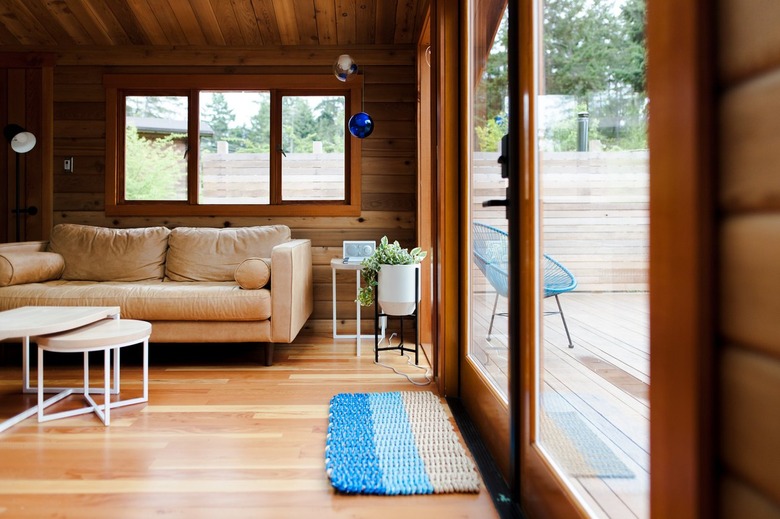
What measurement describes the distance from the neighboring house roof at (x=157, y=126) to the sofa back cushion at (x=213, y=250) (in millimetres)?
851

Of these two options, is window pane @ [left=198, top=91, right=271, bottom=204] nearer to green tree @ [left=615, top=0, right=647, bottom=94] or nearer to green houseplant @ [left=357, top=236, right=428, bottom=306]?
green houseplant @ [left=357, top=236, right=428, bottom=306]

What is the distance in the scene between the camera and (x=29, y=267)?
3047mm

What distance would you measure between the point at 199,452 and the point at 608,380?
1372mm

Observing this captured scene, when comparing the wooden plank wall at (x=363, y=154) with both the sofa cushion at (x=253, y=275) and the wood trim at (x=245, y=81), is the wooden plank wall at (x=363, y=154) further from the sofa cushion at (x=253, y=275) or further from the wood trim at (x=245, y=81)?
the sofa cushion at (x=253, y=275)

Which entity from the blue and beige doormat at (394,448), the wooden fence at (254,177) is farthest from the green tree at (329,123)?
the blue and beige doormat at (394,448)

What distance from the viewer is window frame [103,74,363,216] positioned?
150 inches

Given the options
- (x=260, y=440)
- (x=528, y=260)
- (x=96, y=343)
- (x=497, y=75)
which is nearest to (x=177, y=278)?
(x=96, y=343)

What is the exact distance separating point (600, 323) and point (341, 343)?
264 centimetres

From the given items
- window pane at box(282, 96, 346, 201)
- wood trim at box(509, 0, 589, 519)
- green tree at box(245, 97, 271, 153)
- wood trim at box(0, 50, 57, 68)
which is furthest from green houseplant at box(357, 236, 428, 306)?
wood trim at box(0, 50, 57, 68)

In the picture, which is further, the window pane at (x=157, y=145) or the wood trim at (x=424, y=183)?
the window pane at (x=157, y=145)

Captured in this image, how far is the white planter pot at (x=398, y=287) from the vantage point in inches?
113

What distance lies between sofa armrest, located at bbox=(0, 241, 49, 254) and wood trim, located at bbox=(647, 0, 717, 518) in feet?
11.5

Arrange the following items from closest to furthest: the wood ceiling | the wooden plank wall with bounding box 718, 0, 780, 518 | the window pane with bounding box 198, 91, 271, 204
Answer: the wooden plank wall with bounding box 718, 0, 780, 518 < the wood ceiling < the window pane with bounding box 198, 91, 271, 204

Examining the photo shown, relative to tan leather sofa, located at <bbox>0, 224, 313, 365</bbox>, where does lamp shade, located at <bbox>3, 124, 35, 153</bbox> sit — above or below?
above
